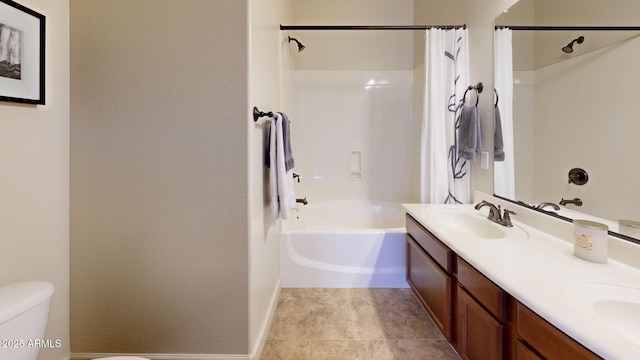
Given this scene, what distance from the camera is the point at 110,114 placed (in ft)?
4.63

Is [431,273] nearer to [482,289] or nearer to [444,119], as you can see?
[482,289]

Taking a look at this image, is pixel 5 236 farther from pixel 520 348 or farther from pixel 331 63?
pixel 331 63

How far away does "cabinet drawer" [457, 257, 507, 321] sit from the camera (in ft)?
3.32

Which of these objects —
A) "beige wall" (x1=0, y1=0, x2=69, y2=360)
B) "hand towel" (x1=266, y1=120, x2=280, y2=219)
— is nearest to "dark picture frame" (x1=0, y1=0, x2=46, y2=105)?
"beige wall" (x1=0, y1=0, x2=69, y2=360)

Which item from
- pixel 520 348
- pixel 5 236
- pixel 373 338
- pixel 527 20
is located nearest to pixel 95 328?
pixel 5 236

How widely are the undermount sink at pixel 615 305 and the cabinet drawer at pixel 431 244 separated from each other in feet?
1.87

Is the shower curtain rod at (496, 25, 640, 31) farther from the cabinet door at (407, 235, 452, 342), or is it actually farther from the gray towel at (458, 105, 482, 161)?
the cabinet door at (407, 235, 452, 342)

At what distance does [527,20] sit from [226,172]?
76.9 inches

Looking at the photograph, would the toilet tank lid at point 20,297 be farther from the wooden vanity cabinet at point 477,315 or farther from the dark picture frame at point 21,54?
the wooden vanity cabinet at point 477,315

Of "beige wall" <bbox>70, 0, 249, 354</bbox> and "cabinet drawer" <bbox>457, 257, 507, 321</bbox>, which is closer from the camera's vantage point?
"cabinet drawer" <bbox>457, 257, 507, 321</bbox>

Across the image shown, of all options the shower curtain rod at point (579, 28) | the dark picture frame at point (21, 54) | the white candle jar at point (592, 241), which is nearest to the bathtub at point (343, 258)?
the white candle jar at point (592, 241)

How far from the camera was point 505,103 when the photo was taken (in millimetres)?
1842

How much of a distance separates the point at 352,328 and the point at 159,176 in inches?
59.1

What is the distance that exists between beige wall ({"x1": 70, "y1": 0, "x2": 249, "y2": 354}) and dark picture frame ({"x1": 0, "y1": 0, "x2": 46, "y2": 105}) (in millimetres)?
213
